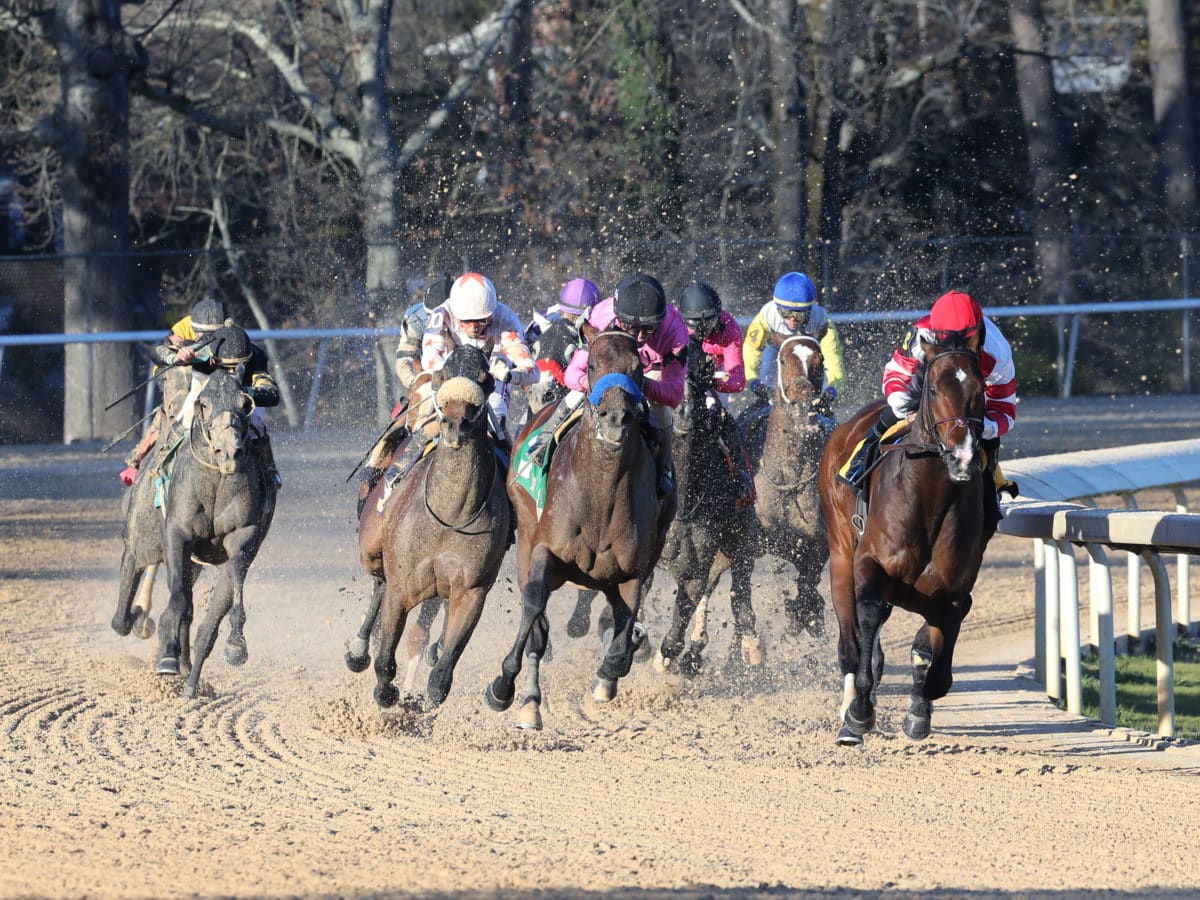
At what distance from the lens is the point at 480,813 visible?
22.1 feet

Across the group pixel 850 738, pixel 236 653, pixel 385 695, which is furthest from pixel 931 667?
pixel 236 653

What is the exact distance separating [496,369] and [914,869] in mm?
3200

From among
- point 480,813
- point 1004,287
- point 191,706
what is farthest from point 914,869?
point 1004,287

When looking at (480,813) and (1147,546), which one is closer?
(480,813)

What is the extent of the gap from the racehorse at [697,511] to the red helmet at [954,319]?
1958 mm

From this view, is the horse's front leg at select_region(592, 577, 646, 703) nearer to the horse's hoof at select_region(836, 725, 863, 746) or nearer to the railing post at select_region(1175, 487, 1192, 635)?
the horse's hoof at select_region(836, 725, 863, 746)

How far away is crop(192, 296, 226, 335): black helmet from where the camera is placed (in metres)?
9.81

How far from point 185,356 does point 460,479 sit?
2.20m

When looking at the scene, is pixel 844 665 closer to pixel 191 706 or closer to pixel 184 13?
pixel 191 706

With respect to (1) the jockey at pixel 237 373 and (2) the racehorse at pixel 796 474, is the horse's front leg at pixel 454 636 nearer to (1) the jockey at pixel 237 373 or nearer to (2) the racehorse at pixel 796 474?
(1) the jockey at pixel 237 373

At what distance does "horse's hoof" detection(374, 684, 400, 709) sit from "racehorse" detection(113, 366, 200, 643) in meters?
1.42

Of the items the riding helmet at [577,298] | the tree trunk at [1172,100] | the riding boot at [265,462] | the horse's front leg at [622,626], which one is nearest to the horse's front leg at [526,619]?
the horse's front leg at [622,626]

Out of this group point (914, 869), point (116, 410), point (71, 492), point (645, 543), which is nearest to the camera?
point (914, 869)

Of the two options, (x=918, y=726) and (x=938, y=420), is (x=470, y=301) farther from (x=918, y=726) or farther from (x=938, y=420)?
(x=918, y=726)
